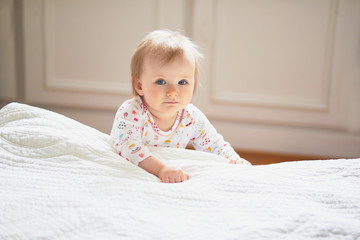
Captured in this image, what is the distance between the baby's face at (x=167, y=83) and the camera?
39.6 inches

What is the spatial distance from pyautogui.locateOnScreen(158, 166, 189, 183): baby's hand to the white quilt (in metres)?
0.02

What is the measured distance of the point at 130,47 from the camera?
207 centimetres

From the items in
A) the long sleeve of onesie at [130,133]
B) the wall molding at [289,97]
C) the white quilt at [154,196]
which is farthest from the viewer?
the wall molding at [289,97]

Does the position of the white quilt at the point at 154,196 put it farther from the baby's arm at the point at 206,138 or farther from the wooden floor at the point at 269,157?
the wooden floor at the point at 269,157

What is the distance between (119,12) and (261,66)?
739 millimetres

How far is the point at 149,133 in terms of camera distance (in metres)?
1.11

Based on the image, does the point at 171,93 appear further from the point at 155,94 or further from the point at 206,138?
the point at 206,138

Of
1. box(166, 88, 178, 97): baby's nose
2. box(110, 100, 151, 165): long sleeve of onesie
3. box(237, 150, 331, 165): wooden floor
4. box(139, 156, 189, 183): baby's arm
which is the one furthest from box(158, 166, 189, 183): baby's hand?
box(237, 150, 331, 165): wooden floor

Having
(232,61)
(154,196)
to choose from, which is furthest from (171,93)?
(232,61)

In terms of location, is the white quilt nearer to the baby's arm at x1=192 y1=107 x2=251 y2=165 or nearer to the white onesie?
the white onesie

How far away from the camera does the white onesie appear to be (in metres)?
0.96

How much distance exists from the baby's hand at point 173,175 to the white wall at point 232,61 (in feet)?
4.04

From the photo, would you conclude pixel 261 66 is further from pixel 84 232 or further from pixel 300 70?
pixel 84 232

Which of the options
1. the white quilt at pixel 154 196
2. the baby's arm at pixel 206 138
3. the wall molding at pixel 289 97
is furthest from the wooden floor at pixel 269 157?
the white quilt at pixel 154 196
